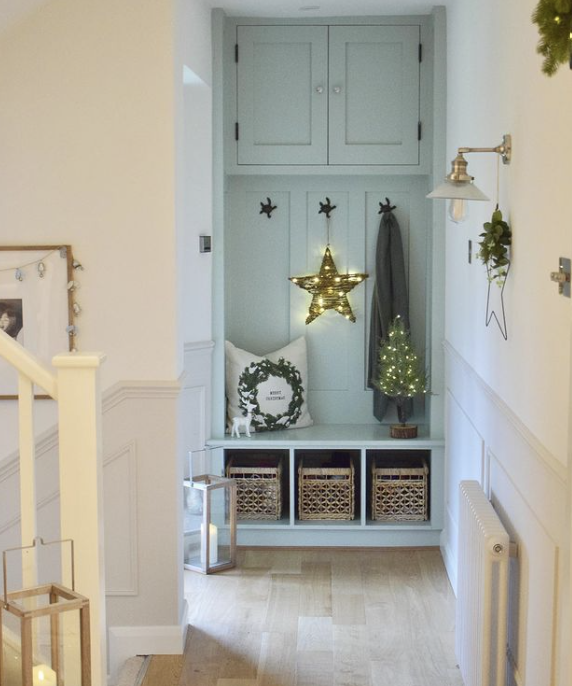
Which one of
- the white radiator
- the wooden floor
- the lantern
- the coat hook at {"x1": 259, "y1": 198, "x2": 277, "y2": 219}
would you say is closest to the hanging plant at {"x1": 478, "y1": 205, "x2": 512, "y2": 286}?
the white radiator

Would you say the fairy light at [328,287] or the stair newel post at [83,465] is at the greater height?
the fairy light at [328,287]

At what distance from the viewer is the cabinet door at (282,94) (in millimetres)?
5113

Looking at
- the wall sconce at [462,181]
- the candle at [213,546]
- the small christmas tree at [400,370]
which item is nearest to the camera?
the wall sconce at [462,181]

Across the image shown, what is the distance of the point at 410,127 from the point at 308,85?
553 millimetres

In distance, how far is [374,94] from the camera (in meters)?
5.14

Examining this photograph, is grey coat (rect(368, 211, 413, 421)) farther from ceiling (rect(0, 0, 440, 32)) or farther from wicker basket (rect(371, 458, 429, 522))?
ceiling (rect(0, 0, 440, 32))

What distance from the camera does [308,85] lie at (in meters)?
5.15

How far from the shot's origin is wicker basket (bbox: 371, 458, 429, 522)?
5086mm

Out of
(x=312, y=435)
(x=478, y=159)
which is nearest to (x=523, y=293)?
(x=478, y=159)

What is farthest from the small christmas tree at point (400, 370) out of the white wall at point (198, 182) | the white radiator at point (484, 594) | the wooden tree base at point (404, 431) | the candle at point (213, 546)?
the white radiator at point (484, 594)

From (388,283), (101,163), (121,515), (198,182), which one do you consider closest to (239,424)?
(388,283)

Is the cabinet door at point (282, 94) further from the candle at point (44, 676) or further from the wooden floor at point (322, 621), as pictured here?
the candle at point (44, 676)

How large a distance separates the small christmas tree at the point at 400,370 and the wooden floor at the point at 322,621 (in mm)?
807

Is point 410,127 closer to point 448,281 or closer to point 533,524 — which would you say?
point 448,281
